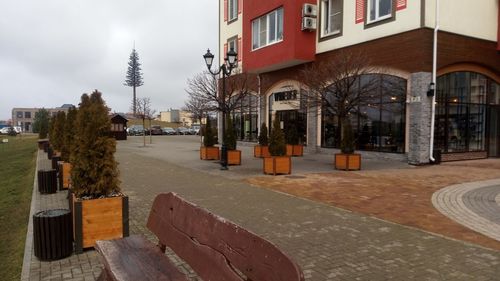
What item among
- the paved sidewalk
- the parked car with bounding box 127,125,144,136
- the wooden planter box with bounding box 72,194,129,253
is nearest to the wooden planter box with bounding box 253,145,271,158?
the paved sidewalk

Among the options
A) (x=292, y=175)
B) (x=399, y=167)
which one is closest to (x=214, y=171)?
(x=292, y=175)

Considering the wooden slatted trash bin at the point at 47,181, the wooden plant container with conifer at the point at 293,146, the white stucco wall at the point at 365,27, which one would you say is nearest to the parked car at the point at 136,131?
the wooden plant container with conifer at the point at 293,146

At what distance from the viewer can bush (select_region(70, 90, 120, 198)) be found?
5.80 meters

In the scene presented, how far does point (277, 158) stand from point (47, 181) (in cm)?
723

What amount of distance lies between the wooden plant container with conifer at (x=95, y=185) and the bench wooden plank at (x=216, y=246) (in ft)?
5.60

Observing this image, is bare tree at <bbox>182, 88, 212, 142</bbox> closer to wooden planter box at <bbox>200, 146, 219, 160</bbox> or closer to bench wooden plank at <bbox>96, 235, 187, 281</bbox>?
wooden planter box at <bbox>200, 146, 219, 160</bbox>

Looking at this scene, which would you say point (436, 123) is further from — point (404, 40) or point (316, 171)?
point (316, 171)

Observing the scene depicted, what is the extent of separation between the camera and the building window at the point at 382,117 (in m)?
18.3

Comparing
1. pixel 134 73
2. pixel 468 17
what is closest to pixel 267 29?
pixel 468 17

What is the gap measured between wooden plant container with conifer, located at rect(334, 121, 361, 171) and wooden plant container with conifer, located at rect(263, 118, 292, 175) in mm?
2493

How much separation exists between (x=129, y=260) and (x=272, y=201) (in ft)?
19.6

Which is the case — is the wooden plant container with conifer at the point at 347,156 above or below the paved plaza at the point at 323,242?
above

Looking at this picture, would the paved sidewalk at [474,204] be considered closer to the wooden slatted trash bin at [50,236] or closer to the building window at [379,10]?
the wooden slatted trash bin at [50,236]

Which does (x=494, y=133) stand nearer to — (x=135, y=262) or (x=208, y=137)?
(x=208, y=137)
